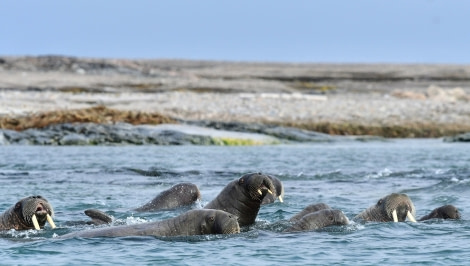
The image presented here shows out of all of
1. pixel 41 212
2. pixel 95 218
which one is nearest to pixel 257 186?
pixel 95 218

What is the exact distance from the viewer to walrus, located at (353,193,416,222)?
52.4 ft

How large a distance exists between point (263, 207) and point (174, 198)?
1499 mm

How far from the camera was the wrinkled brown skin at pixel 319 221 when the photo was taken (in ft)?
48.6

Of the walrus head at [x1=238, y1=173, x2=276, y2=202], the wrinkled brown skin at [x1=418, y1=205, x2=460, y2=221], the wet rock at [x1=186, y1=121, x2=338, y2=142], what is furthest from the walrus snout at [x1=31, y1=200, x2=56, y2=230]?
the wet rock at [x1=186, y1=121, x2=338, y2=142]

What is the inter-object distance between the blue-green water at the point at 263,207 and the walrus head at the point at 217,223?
14 cm

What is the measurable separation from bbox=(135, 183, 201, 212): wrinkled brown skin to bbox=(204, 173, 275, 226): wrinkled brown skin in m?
2.90

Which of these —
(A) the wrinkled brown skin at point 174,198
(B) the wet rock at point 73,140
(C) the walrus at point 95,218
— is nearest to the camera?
(C) the walrus at point 95,218

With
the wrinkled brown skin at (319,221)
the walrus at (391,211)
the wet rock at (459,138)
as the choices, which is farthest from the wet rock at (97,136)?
the wrinkled brown skin at (319,221)

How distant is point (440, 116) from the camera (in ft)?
162

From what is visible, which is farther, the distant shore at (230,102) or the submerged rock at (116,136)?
the distant shore at (230,102)

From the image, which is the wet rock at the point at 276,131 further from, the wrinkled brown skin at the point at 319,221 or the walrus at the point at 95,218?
the wrinkled brown skin at the point at 319,221

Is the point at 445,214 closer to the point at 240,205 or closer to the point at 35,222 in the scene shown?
the point at 240,205

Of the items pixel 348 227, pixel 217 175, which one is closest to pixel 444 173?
pixel 217 175

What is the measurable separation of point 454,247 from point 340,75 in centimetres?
7981
